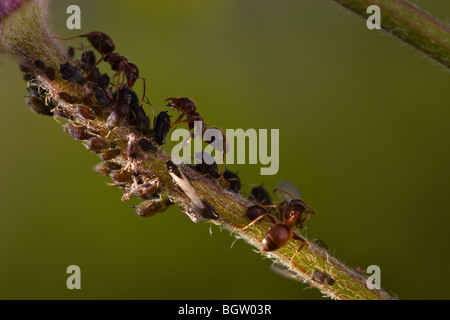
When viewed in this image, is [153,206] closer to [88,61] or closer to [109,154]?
[109,154]

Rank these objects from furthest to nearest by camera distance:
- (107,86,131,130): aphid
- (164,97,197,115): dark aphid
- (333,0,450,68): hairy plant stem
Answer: (164,97,197,115): dark aphid, (107,86,131,130): aphid, (333,0,450,68): hairy plant stem

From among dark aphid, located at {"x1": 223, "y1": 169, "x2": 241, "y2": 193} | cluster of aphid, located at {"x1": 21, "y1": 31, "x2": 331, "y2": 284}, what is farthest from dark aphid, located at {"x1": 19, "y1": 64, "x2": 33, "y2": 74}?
dark aphid, located at {"x1": 223, "y1": 169, "x2": 241, "y2": 193}

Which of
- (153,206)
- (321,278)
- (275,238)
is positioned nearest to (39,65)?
(153,206)

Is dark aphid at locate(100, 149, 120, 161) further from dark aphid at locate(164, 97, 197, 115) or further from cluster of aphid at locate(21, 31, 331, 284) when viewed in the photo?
dark aphid at locate(164, 97, 197, 115)

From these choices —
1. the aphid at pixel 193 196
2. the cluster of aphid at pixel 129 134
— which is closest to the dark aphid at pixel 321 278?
the cluster of aphid at pixel 129 134

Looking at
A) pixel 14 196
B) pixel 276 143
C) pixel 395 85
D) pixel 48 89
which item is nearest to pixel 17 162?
pixel 14 196

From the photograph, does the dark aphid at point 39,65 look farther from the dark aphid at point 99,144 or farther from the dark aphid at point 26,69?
the dark aphid at point 99,144

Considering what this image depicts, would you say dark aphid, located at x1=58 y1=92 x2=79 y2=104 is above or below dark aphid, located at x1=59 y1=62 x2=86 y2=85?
below
